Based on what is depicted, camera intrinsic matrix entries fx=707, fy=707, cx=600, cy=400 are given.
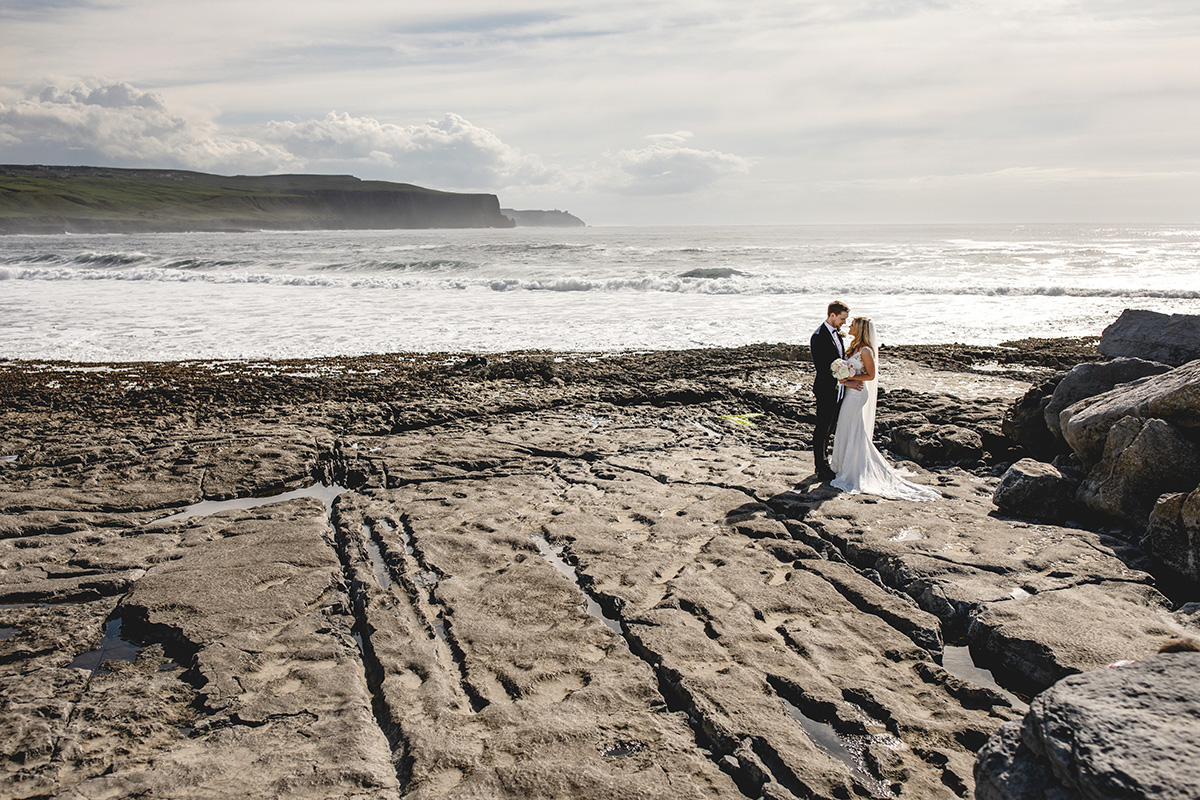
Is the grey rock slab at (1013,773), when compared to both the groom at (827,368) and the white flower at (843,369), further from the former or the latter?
the white flower at (843,369)

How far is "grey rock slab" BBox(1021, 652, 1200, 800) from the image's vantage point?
206 cm

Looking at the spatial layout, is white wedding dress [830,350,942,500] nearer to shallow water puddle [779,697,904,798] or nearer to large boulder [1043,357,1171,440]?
large boulder [1043,357,1171,440]

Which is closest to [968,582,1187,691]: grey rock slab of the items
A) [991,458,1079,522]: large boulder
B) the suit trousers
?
[991,458,1079,522]: large boulder

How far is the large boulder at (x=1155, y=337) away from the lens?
8734 mm

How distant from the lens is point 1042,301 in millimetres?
21891

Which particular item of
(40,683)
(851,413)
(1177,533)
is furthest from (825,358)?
(40,683)

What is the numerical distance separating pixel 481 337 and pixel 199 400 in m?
6.73

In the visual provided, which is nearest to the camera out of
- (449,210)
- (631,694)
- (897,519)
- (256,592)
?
(631,694)

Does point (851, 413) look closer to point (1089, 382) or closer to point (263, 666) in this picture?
point (1089, 382)

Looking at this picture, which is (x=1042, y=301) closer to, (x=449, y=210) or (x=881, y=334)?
(x=881, y=334)

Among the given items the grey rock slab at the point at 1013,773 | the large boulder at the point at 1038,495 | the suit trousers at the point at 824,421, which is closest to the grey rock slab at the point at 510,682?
the grey rock slab at the point at 1013,773

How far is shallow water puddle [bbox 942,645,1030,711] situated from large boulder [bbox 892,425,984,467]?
3779 millimetres

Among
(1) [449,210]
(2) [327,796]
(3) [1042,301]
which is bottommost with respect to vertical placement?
(2) [327,796]

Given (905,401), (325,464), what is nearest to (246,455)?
(325,464)
